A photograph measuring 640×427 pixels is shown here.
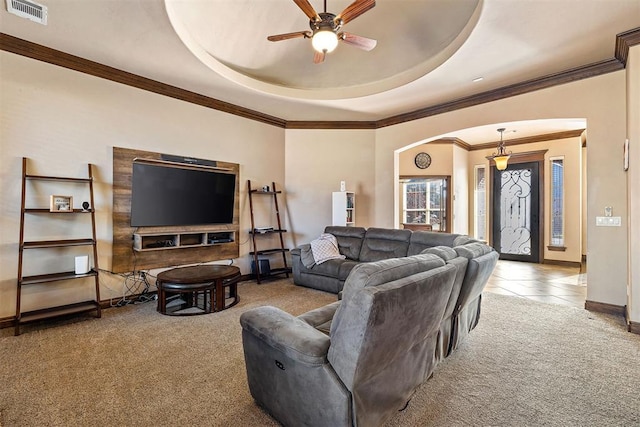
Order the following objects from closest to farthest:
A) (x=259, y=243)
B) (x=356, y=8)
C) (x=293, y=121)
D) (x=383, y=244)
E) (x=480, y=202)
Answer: (x=356, y=8) → (x=383, y=244) → (x=259, y=243) → (x=293, y=121) → (x=480, y=202)

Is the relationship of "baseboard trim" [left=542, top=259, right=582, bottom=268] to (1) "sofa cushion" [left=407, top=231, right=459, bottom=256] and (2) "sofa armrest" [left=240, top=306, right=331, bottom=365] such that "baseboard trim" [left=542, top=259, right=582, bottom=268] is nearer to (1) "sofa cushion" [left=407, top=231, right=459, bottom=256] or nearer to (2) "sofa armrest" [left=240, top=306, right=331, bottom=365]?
(1) "sofa cushion" [left=407, top=231, right=459, bottom=256]

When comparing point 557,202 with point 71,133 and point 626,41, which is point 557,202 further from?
point 71,133

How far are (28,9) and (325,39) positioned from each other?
270 centimetres

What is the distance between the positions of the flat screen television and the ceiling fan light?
2747 mm

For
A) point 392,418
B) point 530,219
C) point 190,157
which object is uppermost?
point 190,157

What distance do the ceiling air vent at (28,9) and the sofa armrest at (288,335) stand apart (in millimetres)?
3347

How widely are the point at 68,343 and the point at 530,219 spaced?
8.62 m

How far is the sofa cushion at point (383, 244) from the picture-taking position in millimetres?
4422

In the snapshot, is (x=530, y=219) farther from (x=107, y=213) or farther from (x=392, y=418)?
(x=107, y=213)

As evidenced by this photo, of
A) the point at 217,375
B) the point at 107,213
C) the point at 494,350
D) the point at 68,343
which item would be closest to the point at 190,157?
the point at 107,213

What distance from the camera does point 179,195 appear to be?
171 inches

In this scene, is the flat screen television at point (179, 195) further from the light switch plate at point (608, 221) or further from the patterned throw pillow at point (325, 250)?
the light switch plate at point (608, 221)

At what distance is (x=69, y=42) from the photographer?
321 cm

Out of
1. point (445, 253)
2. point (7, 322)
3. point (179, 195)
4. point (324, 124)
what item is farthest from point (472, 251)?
point (7, 322)
